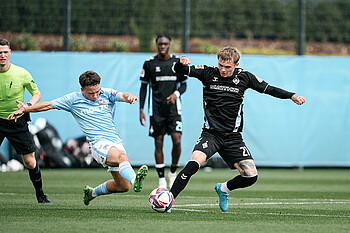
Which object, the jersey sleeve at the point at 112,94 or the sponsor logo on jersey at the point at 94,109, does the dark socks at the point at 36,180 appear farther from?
the jersey sleeve at the point at 112,94

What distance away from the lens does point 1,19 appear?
1645 cm

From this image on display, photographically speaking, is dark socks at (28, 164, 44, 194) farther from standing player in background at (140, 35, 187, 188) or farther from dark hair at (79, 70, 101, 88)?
standing player in background at (140, 35, 187, 188)

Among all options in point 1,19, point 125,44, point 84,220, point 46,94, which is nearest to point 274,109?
point 125,44

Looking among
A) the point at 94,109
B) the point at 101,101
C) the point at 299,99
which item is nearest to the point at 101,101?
the point at 101,101

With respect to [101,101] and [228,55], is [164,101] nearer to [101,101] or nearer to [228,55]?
[101,101]

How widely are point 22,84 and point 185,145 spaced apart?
26.1 ft

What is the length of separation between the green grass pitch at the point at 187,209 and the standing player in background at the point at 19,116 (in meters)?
0.43

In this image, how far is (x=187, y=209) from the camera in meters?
8.13

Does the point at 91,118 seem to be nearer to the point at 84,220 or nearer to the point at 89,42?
the point at 84,220

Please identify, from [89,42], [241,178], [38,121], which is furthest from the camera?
[89,42]

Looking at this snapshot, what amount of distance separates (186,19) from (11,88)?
890 centimetres

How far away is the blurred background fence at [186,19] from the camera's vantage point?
1670 centimetres

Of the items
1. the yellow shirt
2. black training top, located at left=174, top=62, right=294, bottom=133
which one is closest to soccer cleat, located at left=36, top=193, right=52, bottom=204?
the yellow shirt

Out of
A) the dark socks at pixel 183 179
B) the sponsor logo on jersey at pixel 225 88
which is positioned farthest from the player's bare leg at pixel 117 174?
the sponsor logo on jersey at pixel 225 88
